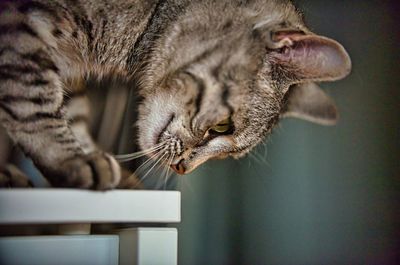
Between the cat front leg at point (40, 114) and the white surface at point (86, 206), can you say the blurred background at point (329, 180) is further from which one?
the cat front leg at point (40, 114)

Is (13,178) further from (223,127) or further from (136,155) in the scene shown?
(223,127)

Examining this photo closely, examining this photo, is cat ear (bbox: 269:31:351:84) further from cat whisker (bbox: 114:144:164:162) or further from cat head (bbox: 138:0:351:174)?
cat whisker (bbox: 114:144:164:162)

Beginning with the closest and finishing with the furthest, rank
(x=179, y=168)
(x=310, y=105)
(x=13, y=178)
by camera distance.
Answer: (x=13, y=178), (x=179, y=168), (x=310, y=105)

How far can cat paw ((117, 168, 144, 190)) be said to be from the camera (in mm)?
1121

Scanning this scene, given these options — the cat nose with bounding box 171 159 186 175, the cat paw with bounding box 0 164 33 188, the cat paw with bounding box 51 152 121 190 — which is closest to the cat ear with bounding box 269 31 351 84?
the cat nose with bounding box 171 159 186 175

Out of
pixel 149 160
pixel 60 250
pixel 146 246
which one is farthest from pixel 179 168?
pixel 60 250

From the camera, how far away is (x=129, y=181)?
113cm

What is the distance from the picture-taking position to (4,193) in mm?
1059

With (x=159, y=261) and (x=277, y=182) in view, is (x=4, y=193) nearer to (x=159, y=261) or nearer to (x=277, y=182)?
(x=159, y=261)

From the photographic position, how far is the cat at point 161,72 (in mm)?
1082

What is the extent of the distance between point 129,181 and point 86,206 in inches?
3.7

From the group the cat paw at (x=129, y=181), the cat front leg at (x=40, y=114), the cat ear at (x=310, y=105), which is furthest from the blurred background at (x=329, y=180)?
the cat front leg at (x=40, y=114)

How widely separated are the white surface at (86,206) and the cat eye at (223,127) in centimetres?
15

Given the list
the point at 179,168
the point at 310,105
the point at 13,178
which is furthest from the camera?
the point at 310,105
